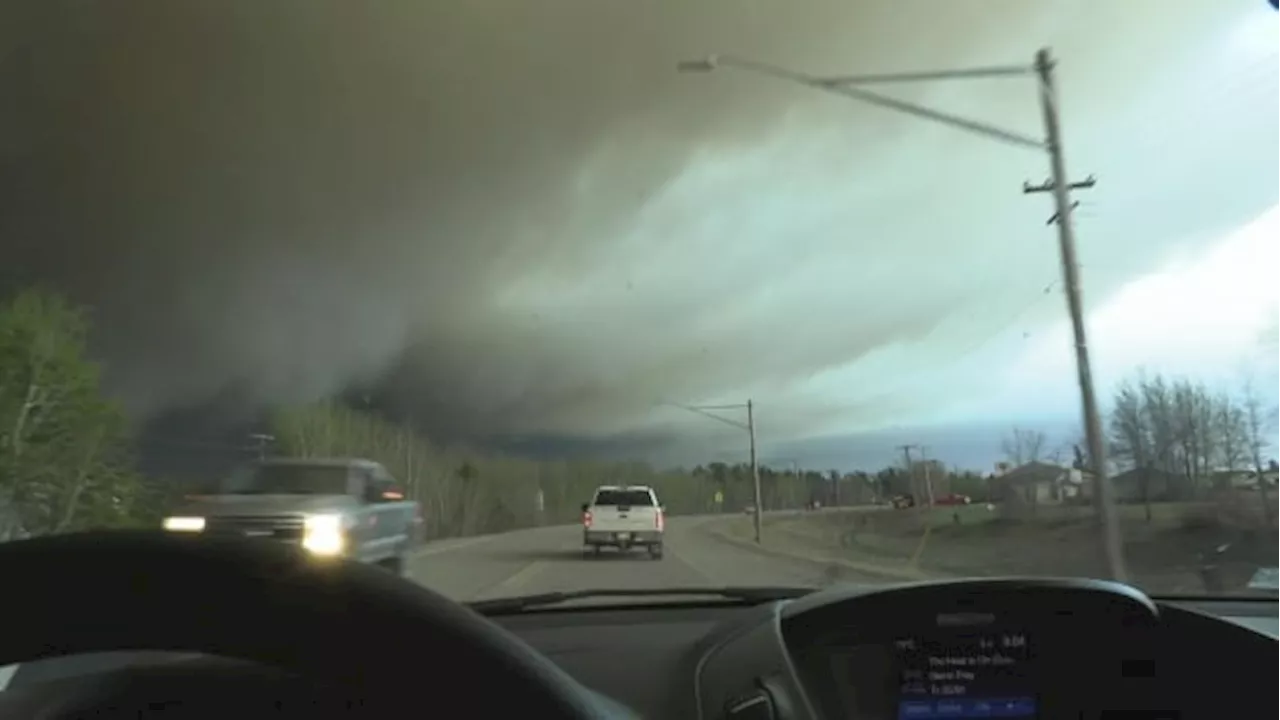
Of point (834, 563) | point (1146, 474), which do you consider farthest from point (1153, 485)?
point (834, 563)

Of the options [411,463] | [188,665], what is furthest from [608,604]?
[411,463]

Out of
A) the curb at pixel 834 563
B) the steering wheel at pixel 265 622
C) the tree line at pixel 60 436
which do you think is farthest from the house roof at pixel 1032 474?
the steering wheel at pixel 265 622

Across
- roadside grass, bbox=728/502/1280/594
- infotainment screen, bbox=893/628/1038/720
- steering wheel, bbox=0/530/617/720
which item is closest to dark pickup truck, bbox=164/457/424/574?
roadside grass, bbox=728/502/1280/594

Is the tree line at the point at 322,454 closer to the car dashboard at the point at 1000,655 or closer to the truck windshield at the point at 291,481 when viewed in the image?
the truck windshield at the point at 291,481

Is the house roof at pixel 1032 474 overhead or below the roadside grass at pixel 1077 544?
overhead

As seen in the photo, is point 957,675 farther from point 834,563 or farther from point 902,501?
point 902,501

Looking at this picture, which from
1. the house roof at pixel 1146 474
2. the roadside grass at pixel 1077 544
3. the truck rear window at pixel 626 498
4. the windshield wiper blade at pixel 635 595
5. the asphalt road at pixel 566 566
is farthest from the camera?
the truck rear window at pixel 626 498
